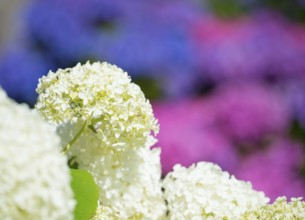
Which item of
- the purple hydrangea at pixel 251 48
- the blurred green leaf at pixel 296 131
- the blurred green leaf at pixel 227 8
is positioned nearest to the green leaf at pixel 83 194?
the blurred green leaf at pixel 296 131

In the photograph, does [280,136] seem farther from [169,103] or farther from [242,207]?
[242,207]

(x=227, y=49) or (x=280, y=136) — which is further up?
(x=227, y=49)

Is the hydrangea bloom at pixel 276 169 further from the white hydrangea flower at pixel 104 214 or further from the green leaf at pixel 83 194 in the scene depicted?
the green leaf at pixel 83 194

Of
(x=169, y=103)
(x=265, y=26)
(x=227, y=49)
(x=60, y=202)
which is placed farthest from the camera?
(x=265, y=26)

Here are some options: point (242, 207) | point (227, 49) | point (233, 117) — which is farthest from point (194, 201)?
point (227, 49)

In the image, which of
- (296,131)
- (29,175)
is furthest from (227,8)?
(29,175)

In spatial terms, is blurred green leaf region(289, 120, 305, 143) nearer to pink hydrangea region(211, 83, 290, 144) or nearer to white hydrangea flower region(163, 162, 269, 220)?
pink hydrangea region(211, 83, 290, 144)
